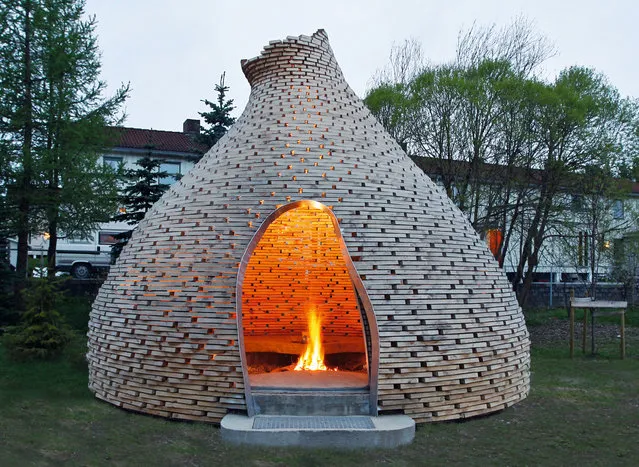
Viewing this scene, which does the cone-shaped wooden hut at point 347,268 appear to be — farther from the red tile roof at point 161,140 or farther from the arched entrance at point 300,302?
the red tile roof at point 161,140

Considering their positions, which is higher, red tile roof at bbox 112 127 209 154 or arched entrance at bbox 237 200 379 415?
→ red tile roof at bbox 112 127 209 154

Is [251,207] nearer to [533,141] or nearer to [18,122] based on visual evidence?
[18,122]

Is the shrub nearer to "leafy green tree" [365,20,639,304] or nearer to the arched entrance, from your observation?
the arched entrance

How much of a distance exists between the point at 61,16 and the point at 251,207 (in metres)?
12.7

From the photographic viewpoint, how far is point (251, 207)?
22.7 feet

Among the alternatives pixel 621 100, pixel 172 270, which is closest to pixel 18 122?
pixel 172 270

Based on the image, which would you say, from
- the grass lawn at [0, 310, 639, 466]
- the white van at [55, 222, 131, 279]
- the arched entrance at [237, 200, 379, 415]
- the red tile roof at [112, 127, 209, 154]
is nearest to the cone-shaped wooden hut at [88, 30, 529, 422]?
the grass lawn at [0, 310, 639, 466]

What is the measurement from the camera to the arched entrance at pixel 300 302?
9922 mm

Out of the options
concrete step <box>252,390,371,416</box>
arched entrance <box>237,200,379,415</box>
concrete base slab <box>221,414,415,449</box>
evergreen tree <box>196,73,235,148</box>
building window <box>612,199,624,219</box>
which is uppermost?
evergreen tree <box>196,73,235,148</box>

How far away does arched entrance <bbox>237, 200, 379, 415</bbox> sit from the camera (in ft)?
32.6

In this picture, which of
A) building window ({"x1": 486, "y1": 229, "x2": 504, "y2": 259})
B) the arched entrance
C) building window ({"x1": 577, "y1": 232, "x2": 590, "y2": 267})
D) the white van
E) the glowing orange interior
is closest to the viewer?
the arched entrance

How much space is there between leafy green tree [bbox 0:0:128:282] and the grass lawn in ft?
24.4

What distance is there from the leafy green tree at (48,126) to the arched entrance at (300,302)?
7.60 meters

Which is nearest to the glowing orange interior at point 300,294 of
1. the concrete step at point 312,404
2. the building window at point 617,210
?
the concrete step at point 312,404
